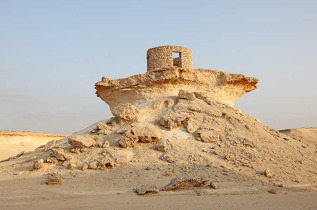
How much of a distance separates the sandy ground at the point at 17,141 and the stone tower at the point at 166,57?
13.0m

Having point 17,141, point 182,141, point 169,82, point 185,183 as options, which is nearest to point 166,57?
point 169,82

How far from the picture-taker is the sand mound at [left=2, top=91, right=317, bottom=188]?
735 cm

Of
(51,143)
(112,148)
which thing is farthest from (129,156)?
(51,143)

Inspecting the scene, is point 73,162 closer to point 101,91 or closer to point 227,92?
point 101,91

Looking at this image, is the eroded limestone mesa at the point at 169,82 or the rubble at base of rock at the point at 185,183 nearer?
the rubble at base of rock at the point at 185,183

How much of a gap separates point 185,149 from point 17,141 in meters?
Answer: 16.9

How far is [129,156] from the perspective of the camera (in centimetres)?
781

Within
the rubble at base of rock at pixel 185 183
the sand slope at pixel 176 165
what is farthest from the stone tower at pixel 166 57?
the rubble at base of rock at pixel 185 183

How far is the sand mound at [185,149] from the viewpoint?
735cm

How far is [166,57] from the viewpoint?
1112 centimetres

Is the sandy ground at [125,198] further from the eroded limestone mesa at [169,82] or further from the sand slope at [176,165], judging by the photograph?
the eroded limestone mesa at [169,82]

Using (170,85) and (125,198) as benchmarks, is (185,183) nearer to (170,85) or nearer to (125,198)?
(125,198)

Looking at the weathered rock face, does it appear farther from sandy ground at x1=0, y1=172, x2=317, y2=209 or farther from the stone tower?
sandy ground at x1=0, y1=172, x2=317, y2=209

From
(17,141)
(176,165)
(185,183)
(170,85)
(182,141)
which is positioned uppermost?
(170,85)
